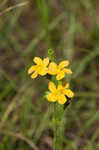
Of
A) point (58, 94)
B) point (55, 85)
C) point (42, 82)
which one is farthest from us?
point (42, 82)

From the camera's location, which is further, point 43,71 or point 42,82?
point 42,82

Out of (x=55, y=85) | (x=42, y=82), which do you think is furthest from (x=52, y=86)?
(x=42, y=82)

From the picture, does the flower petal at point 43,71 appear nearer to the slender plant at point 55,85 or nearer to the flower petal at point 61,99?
the slender plant at point 55,85

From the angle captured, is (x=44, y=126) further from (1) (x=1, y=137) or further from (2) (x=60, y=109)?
(2) (x=60, y=109)

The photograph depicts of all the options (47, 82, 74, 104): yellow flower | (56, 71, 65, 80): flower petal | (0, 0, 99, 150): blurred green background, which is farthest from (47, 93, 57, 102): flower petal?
(0, 0, 99, 150): blurred green background

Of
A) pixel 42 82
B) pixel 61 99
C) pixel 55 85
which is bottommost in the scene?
pixel 61 99

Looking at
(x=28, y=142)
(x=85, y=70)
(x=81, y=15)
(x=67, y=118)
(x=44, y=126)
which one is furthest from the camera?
(x=81, y=15)

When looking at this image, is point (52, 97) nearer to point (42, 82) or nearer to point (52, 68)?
point (52, 68)

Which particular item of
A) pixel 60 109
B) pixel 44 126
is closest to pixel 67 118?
pixel 44 126

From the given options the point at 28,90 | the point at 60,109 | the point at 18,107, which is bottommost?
the point at 60,109
